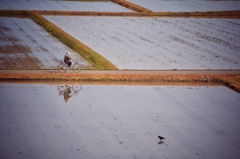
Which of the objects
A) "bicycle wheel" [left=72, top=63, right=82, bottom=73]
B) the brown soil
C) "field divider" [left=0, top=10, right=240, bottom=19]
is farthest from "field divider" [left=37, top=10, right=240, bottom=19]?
the brown soil

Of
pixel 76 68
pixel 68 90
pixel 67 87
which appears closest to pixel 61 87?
pixel 67 87

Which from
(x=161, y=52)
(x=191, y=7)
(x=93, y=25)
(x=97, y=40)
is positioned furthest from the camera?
(x=191, y=7)

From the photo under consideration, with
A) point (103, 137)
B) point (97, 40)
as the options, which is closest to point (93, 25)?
point (97, 40)

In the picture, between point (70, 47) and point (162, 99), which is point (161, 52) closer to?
point (70, 47)

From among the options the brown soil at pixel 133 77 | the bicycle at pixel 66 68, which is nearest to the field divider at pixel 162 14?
the bicycle at pixel 66 68

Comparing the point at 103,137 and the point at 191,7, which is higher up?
the point at 191,7

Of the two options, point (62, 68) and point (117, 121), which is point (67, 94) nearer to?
point (62, 68)

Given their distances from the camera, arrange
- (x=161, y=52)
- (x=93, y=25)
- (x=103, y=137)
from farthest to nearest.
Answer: (x=93, y=25), (x=161, y=52), (x=103, y=137)

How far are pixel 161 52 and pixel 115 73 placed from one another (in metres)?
4.20

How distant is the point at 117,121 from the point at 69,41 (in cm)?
921

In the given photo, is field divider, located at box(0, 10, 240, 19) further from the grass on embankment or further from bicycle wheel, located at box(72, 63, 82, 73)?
bicycle wheel, located at box(72, 63, 82, 73)

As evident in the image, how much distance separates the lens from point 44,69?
49.3 ft

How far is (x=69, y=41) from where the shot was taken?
748 inches

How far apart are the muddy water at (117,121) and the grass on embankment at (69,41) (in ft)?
7.39
